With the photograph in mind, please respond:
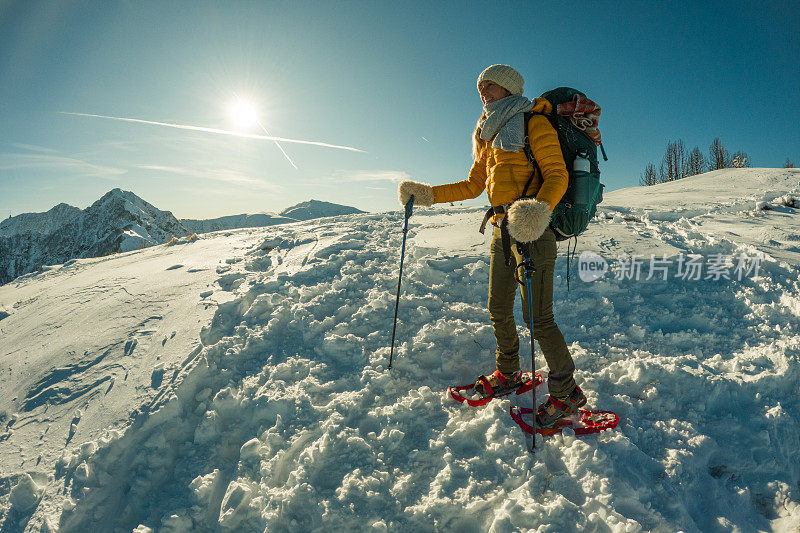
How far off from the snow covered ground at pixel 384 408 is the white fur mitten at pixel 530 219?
4.99 ft

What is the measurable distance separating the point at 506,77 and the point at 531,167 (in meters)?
0.85

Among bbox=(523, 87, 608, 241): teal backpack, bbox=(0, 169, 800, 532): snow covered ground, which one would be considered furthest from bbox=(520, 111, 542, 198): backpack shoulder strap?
bbox=(0, 169, 800, 532): snow covered ground

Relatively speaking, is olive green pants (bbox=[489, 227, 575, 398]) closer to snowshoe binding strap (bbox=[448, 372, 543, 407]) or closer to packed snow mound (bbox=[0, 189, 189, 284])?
snowshoe binding strap (bbox=[448, 372, 543, 407])

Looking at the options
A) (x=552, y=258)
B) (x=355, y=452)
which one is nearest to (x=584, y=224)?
(x=552, y=258)

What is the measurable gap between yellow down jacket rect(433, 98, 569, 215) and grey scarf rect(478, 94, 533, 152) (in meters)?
0.07

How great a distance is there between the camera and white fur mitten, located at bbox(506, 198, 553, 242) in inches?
93.5

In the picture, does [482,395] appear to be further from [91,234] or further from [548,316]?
[91,234]

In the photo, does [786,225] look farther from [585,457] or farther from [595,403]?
[585,457]

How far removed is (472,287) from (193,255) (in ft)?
20.0

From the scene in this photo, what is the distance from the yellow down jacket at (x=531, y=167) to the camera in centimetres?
247

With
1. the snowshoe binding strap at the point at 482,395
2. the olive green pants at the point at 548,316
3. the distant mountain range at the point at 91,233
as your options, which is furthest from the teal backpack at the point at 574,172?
the distant mountain range at the point at 91,233

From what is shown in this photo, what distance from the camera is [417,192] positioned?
383cm

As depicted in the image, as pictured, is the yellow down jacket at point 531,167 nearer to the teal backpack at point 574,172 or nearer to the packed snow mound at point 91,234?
the teal backpack at point 574,172

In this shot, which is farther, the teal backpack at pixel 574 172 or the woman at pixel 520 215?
the teal backpack at pixel 574 172
